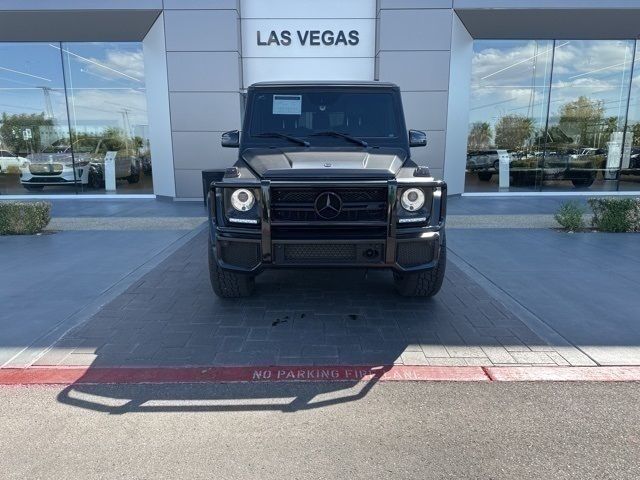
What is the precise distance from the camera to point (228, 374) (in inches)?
135

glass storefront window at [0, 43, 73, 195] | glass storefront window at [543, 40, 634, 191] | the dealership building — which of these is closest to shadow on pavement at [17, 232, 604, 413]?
the dealership building

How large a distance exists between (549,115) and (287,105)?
483 inches

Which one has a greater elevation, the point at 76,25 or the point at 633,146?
the point at 76,25

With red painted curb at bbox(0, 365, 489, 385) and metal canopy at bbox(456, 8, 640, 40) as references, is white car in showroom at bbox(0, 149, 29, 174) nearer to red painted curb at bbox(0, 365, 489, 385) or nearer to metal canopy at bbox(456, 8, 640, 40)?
red painted curb at bbox(0, 365, 489, 385)

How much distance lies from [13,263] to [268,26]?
8741 millimetres

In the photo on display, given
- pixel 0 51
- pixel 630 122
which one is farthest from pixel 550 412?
pixel 0 51

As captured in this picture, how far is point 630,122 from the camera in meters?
14.8

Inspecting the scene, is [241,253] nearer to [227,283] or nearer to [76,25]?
[227,283]

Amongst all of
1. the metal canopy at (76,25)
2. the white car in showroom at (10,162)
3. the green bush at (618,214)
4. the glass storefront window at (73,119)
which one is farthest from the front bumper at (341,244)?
the white car in showroom at (10,162)

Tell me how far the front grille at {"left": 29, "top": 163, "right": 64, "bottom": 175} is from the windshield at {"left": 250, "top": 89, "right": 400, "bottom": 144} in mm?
12081

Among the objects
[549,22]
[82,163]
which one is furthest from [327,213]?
[82,163]

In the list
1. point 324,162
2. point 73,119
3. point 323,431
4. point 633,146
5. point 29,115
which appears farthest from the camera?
point 633,146

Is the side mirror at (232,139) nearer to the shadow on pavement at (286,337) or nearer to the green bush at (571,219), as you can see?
the shadow on pavement at (286,337)

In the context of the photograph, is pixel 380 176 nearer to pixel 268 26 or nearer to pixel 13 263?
pixel 13 263
